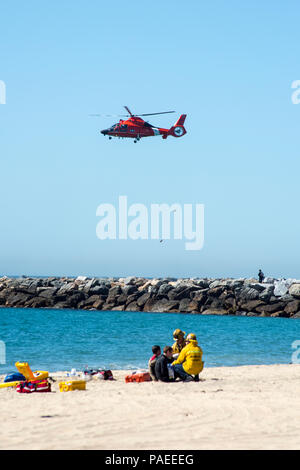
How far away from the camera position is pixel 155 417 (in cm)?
1025

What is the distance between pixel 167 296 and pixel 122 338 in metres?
23.6

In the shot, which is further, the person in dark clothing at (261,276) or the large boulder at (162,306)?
the person in dark clothing at (261,276)

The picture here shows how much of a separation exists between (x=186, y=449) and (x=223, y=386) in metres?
6.68

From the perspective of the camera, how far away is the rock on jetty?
5228 cm

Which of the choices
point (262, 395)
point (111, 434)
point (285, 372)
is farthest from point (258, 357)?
point (111, 434)

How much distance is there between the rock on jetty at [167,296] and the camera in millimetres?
52281

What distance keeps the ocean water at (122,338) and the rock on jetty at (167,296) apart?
7.49 feet

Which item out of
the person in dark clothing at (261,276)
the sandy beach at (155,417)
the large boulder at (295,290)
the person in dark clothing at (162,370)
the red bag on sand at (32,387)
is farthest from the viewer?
the person in dark clothing at (261,276)

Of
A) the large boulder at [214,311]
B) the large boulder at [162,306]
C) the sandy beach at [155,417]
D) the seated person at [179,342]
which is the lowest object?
the large boulder at [214,311]

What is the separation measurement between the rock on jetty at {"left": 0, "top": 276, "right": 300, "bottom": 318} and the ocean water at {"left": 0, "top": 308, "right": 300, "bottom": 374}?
2284mm
